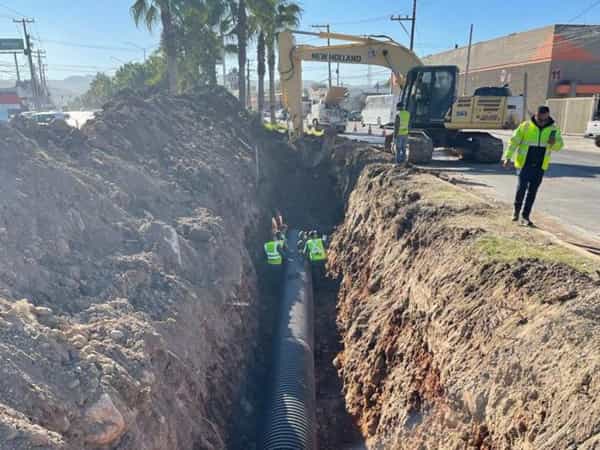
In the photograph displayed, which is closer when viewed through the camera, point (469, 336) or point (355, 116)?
point (469, 336)

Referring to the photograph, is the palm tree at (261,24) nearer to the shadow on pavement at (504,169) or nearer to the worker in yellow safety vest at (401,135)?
the shadow on pavement at (504,169)

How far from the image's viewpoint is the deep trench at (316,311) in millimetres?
6781

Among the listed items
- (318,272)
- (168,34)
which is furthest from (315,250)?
(168,34)

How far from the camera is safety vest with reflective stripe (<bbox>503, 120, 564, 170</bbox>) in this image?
21.7 feet

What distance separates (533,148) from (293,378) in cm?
510

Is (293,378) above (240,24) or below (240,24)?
below

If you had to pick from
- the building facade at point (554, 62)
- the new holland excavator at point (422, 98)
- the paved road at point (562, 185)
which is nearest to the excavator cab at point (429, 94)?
the new holland excavator at point (422, 98)

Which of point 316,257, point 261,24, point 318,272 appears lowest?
point 318,272

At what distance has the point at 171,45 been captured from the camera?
2092 centimetres

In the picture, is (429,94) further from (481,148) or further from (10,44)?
(10,44)

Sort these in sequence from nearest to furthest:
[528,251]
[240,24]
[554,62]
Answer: [528,251]
[240,24]
[554,62]

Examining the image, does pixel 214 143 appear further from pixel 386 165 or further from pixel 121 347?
pixel 121 347

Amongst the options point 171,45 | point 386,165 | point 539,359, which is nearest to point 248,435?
point 539,359

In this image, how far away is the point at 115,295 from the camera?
239 inches
